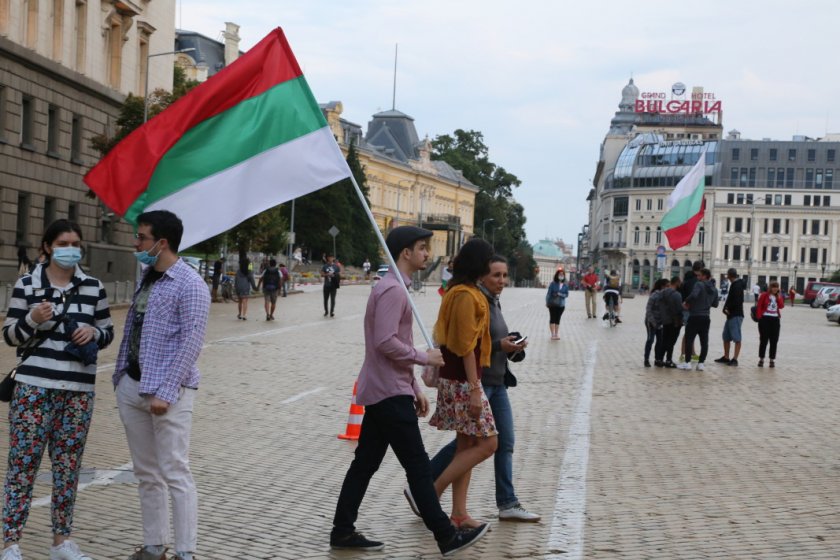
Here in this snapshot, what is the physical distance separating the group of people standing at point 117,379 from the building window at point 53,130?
110 ft

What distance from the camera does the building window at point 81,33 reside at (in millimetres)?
41094

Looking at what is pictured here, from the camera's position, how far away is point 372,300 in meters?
7.06

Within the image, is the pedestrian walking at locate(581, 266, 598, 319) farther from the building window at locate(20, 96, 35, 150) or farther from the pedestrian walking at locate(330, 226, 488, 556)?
the pedestrian walking at locate(330, 226, 488, 556)

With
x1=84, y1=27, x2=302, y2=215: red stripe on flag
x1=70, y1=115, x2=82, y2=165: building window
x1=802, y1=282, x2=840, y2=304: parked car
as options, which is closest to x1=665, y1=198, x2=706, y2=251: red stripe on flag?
x1=70, y1=115, x2=82, y2=165: building window

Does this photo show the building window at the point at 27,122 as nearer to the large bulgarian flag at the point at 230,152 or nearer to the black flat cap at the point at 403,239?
the large bulgarian flag at the point at 230,152

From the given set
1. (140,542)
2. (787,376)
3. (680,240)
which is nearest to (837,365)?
(787,376)

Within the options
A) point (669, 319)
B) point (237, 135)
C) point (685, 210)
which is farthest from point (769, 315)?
point (237, 135)

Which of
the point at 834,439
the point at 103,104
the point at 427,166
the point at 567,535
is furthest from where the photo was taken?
the point at 427,166

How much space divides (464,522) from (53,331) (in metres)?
2.72

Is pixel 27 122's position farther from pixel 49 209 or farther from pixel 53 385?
pixel 53 385

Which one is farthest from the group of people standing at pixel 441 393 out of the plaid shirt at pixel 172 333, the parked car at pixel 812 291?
the parked car at pixel 812 291

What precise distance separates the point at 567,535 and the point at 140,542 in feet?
8.49

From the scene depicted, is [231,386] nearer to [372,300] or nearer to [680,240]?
[372,300]

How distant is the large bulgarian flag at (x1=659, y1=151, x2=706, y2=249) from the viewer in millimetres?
29109
